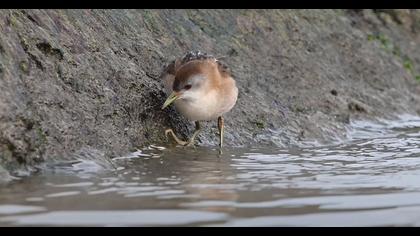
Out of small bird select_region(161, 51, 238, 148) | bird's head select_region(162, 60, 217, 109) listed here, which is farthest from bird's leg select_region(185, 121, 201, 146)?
bird's head select_region(162, 60, 217, 109)

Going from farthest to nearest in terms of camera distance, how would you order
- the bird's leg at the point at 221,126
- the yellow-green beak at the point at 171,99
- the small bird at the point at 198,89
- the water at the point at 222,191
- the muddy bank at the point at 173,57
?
the bird's leg at the point at 221,126
the small bird at the point at 198,89
the yellow-green beak at the point at 171,99
the muddy bank at the point at 173,57
the water at the point at 222,191

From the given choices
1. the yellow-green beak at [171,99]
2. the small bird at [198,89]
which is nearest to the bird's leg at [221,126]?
the small bird at [198,89]

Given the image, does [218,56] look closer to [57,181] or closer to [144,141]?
[144,141]

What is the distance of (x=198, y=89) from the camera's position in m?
7.29

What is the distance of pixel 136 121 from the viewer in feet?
22.5

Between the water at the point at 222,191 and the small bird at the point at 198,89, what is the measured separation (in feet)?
0.96

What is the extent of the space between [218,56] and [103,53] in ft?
6.15

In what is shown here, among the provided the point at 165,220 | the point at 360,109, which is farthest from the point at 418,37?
the point at 165,220

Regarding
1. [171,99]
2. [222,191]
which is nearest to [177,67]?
[171,99]

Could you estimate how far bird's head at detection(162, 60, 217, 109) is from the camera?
7.10 metres

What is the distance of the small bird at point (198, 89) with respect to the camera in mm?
7160

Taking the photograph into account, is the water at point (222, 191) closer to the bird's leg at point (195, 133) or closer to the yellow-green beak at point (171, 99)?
the bird's leg at point (195, 133)

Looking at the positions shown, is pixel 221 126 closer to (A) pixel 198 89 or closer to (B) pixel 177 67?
(A) pixel 198 89

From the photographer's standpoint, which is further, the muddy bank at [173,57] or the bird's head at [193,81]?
the bird's head at [193,81]
